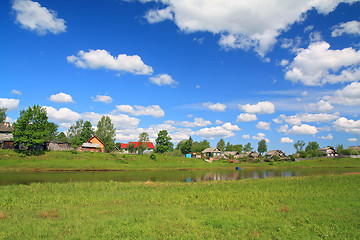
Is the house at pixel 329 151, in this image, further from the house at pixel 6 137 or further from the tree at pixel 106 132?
the house at pixel 6 137

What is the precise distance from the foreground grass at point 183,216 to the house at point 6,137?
234 ft

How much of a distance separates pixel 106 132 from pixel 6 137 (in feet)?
136

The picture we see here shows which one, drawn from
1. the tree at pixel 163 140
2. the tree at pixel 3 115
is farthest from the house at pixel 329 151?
the tree at pixel 3 115

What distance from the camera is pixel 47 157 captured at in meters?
68.4

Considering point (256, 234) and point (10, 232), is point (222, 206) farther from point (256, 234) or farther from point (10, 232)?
point (10, 232)

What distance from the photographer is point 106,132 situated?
113 metres

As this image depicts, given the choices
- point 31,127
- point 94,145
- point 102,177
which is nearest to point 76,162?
point 31,127

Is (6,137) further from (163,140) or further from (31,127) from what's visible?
(163,140)

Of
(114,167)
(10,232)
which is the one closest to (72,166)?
(114,167)

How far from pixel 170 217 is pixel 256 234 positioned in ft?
16.8

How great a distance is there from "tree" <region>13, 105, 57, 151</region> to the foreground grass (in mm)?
57247

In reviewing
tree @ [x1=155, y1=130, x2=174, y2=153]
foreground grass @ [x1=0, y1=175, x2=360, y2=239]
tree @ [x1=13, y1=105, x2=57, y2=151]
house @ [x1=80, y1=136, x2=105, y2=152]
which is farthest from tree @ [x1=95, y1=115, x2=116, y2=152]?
foreground grass @ [x1=0, y1=175, x2=360, y2=239]

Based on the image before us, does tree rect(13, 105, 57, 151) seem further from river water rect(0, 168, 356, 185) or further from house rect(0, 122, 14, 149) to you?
river water rect(0, 168, 356, 185)

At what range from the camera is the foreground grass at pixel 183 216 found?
11.3m
